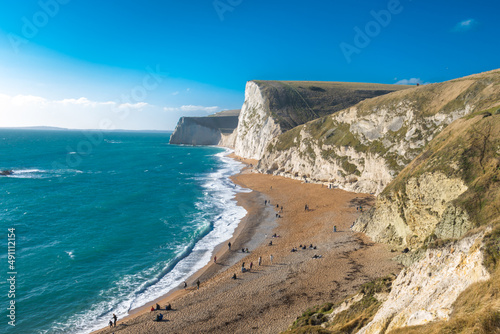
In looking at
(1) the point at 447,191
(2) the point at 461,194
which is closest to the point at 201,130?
(1) the point at 447,191

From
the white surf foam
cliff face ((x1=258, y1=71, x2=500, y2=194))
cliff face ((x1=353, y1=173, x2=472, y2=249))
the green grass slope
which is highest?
the green grass slope

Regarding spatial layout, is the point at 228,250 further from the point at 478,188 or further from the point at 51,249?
the point at 478,188

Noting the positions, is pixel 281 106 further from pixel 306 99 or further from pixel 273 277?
pixel 273 277

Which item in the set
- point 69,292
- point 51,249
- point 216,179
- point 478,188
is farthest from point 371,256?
point 216,179

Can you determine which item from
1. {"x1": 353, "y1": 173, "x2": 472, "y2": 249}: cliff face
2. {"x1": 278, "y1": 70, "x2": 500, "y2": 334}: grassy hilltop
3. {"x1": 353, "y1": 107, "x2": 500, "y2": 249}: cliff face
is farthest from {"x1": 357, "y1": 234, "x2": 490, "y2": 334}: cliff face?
{"x1": 353, "y1": 173, "x2": 472, "y2": 249}: cliff face

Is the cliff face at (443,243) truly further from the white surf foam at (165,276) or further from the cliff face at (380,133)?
the cliff face at (380,133)

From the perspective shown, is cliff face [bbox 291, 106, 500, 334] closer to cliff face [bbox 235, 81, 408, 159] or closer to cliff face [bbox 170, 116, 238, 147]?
cliff face [bbox 235, 81, 408, 159]

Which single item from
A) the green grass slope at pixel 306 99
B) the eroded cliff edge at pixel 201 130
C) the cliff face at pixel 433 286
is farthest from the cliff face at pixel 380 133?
the eroded cliff edge at pixel 201 130
